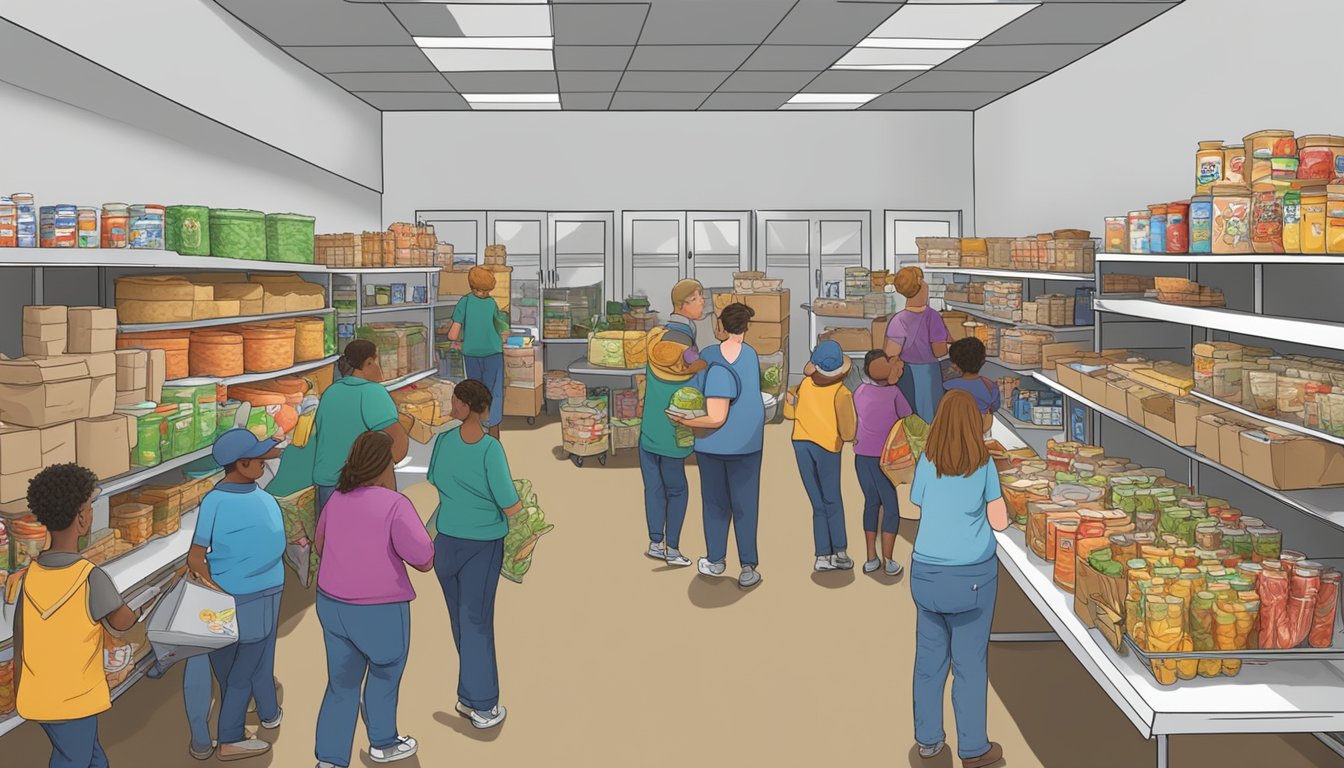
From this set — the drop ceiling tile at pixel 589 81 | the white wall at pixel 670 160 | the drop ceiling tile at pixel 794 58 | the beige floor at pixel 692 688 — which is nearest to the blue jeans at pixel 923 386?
the beige floor at pixel 692 688

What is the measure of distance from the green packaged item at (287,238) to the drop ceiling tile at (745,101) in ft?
20.2

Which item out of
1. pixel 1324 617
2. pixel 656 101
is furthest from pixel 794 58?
pixel 1324 617

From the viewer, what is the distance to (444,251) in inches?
462

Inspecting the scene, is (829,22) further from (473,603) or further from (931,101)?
(473,603)

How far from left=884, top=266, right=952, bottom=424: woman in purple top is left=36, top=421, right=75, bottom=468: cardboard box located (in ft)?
16.7

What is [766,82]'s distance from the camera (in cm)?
1129

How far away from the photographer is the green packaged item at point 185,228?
584 centimetres

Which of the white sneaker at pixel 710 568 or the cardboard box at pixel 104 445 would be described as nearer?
the cardboard box at pixel 104 445

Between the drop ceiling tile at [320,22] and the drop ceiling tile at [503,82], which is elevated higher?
the drop ceiling tile at [503,82]

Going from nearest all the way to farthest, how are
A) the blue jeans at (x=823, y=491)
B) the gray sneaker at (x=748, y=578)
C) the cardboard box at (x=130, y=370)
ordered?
the cardboard box at (x=130, y=370)
the blue jeans at (x=823, y=491)
the gray sneaker at (x=748, y=578)

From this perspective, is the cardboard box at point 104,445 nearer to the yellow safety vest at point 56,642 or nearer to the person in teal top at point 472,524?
the yellow safety vest at point 56,642

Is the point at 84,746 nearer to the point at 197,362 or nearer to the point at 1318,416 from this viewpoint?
the point at 197,362

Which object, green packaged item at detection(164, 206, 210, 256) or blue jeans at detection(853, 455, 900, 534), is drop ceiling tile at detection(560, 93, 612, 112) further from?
blue jeans at detection(853, 455, 900, 534)

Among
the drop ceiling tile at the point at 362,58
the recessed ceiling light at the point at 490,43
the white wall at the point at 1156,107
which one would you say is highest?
the drop ceiling tile at the point at 362,58
